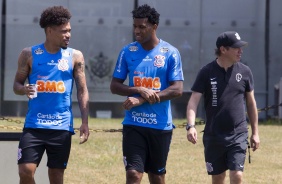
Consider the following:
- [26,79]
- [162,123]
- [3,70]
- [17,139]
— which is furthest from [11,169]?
[3,70]

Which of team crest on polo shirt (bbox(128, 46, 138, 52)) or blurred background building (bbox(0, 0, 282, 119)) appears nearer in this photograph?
team crest on polo shirt (bbox(128, 46, 138, 52))

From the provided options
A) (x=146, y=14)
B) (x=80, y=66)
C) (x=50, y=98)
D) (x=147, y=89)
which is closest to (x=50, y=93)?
(x=50, y=98)

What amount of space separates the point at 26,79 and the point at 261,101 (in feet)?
54.2

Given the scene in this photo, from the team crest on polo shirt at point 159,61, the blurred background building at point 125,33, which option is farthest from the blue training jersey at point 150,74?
the blurred background building at point 125,33

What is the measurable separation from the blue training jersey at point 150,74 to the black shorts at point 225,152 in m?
0.50

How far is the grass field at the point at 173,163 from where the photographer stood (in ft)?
38.7

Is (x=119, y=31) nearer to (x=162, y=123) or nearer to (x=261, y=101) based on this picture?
(x=261, y=101)

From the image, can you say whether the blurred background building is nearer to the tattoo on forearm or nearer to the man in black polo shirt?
the man in black polo shirt

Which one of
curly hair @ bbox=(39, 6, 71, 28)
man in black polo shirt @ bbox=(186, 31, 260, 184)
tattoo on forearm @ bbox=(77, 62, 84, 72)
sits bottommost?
A: man in black polo shirt @ bbox=(186, 31, 260, 184)

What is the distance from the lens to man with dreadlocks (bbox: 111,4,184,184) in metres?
7.85

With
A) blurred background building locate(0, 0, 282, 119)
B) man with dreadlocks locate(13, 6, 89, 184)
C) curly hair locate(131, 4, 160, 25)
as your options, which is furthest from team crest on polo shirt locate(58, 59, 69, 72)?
blurred background building locate(0, 0, 282, 119)

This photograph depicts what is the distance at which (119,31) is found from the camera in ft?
77.6

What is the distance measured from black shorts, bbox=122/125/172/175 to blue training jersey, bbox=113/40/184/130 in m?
0.07

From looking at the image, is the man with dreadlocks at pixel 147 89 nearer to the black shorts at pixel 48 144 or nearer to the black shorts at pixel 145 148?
the black shorts at pixel 145 148
